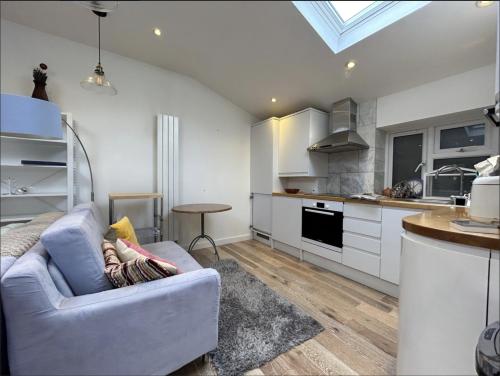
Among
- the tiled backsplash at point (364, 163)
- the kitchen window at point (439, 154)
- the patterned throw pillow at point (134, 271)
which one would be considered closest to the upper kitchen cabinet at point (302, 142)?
the tiled backsplash at point (364, 163)

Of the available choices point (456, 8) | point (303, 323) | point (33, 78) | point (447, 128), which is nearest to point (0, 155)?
point (33, 78)

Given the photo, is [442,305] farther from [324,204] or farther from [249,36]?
[324,204]

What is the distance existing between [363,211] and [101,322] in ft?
7.21

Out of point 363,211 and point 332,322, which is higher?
point 363,211

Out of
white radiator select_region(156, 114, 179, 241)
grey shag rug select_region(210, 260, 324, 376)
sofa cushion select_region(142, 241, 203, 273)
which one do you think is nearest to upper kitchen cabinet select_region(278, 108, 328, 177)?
white radiator select_region(156, 114, 179, 241)

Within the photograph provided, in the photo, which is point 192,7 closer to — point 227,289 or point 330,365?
point 330,365

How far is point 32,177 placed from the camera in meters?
0.55

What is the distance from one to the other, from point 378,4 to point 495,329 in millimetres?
829

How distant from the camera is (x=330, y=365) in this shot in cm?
115

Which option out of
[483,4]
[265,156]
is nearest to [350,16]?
[483,4]

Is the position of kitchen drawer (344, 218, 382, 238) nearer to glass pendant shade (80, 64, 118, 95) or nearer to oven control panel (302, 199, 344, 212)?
oven control panel (302, 199, 344, 212)

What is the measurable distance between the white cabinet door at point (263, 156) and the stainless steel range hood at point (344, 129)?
0.81 meters

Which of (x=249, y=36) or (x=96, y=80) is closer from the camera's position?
(x=249, y=36)

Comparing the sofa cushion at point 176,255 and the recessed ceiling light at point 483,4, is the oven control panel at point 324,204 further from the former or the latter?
the recessed ceiling light at point 483,4
